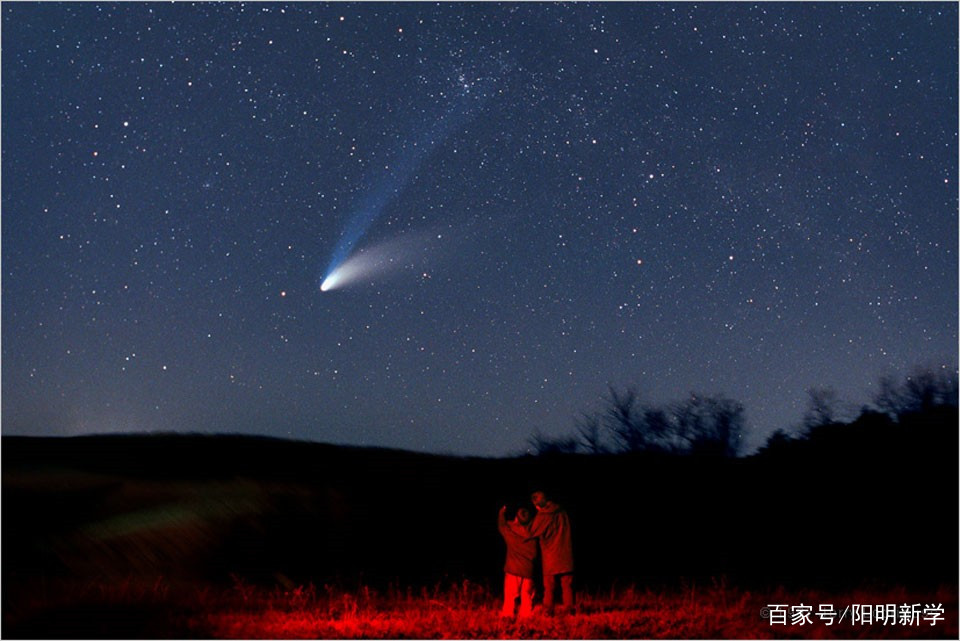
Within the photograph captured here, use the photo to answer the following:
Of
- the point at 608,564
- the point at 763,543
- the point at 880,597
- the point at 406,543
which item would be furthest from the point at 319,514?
the point at 880,597

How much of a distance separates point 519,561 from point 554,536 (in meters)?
0.46

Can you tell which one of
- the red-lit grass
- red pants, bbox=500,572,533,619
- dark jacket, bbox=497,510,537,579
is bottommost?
the red-lit grass

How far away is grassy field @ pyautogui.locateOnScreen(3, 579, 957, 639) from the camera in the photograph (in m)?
9.91

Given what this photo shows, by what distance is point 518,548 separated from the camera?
1051 cm

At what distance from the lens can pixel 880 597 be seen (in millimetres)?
12344

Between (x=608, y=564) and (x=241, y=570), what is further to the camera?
(x=608, y=564)

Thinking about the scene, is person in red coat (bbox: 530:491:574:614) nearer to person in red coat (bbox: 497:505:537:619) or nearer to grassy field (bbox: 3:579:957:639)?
person in red coat (bbox: 497:505:537:619)

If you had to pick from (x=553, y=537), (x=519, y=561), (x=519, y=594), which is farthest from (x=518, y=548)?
(x=519, y=594)

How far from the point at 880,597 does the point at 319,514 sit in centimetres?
1069

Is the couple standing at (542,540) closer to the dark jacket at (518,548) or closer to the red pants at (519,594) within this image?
the dark jacket at (518,548)

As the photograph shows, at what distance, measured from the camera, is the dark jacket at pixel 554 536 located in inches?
412

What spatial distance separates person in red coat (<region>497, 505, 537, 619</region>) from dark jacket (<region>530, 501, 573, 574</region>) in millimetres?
116

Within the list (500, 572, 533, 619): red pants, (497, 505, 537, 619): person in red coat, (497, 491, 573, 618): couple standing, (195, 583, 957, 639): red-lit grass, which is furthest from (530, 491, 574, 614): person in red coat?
(195, 583, 957, 639): red-lit grass

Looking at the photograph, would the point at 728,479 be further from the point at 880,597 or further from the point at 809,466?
the point at 880,597
